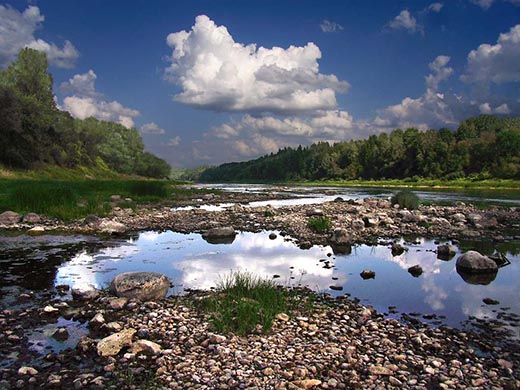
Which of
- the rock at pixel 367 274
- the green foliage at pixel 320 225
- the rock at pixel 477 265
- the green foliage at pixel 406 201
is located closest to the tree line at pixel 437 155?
the green foliage at pixel 406 201

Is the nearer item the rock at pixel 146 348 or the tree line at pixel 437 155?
the rock at pixel 146 348

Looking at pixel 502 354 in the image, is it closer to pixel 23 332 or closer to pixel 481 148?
pixel 23 332

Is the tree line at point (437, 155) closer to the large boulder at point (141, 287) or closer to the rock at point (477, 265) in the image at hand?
the rock at point (477, 265)

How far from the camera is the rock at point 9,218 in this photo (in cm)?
2162

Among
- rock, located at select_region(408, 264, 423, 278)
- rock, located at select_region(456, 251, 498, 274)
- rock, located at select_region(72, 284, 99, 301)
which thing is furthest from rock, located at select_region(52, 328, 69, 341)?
rock, located at select_region(456, 251, 498, 274)

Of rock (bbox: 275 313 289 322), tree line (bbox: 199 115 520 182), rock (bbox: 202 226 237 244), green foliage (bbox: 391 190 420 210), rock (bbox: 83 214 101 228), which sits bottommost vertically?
rock (bbox: 202 226 237 244)

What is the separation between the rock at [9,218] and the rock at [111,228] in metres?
5.03

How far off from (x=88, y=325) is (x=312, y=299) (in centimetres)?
535

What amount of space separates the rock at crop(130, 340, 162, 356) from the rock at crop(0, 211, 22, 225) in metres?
18.5

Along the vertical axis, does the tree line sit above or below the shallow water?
above

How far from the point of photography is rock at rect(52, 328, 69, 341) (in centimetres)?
763

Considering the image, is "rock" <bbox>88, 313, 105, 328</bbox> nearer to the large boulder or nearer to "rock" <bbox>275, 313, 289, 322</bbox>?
the large boulder

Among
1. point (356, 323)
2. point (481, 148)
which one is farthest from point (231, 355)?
point (481, 148)

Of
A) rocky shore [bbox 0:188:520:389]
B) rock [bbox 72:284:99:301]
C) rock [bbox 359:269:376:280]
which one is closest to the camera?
rocky shore [bbox 0:188:520:389]
